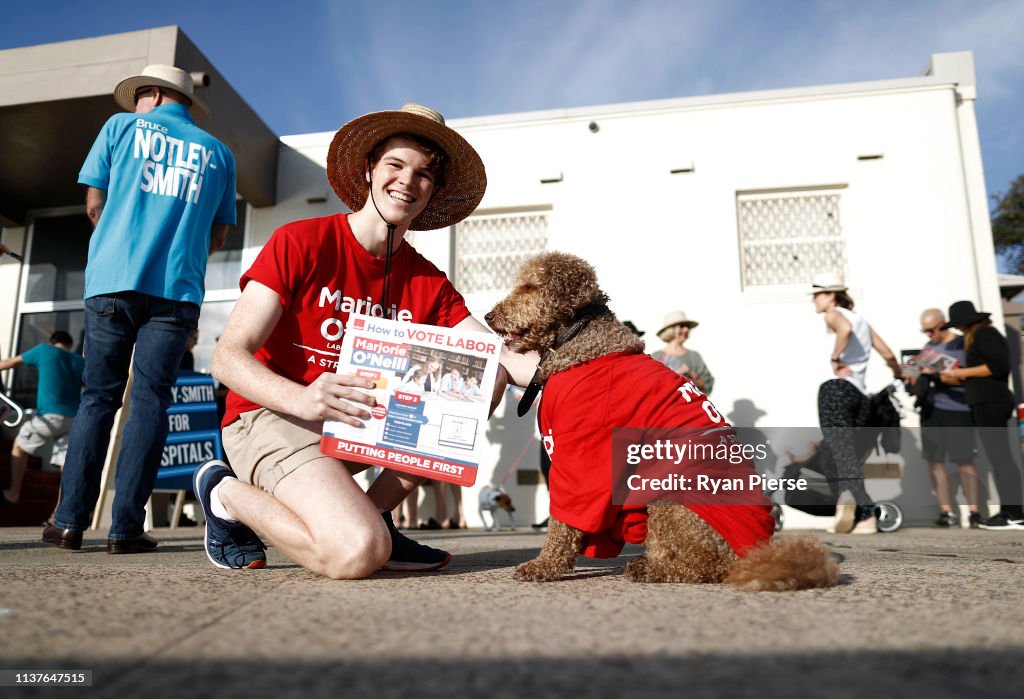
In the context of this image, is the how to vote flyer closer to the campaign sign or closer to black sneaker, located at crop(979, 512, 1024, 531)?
the campaign sign

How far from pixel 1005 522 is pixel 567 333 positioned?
5.78 metres

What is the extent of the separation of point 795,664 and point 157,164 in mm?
3587

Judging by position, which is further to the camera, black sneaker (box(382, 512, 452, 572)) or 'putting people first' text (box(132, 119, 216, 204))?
'putting people first' text (box(132, 119, 216, 204))

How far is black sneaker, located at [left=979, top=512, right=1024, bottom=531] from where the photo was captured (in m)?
6.05

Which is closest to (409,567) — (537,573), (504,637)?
(537,573)

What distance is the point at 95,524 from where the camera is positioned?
5.67 metres

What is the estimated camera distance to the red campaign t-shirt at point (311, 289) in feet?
8.13

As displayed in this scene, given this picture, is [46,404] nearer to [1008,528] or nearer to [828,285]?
[828,285]

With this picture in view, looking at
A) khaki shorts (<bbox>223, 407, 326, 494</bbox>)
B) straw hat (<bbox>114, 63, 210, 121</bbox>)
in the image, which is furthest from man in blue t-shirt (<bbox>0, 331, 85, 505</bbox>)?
khaki shorts (<bbox>223, 407, 326, 494</bbox>)

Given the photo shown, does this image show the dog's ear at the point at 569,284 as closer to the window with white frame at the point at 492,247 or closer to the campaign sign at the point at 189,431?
the campaign sign at the point at 189,431

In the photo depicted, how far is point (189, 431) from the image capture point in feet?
21.4

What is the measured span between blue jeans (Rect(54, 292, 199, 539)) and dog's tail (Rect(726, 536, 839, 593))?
276 cm

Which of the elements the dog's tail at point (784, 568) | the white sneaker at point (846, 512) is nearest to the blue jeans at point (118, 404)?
the dog's tail at point (784, 568)

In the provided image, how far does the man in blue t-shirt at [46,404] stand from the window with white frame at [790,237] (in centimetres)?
742
